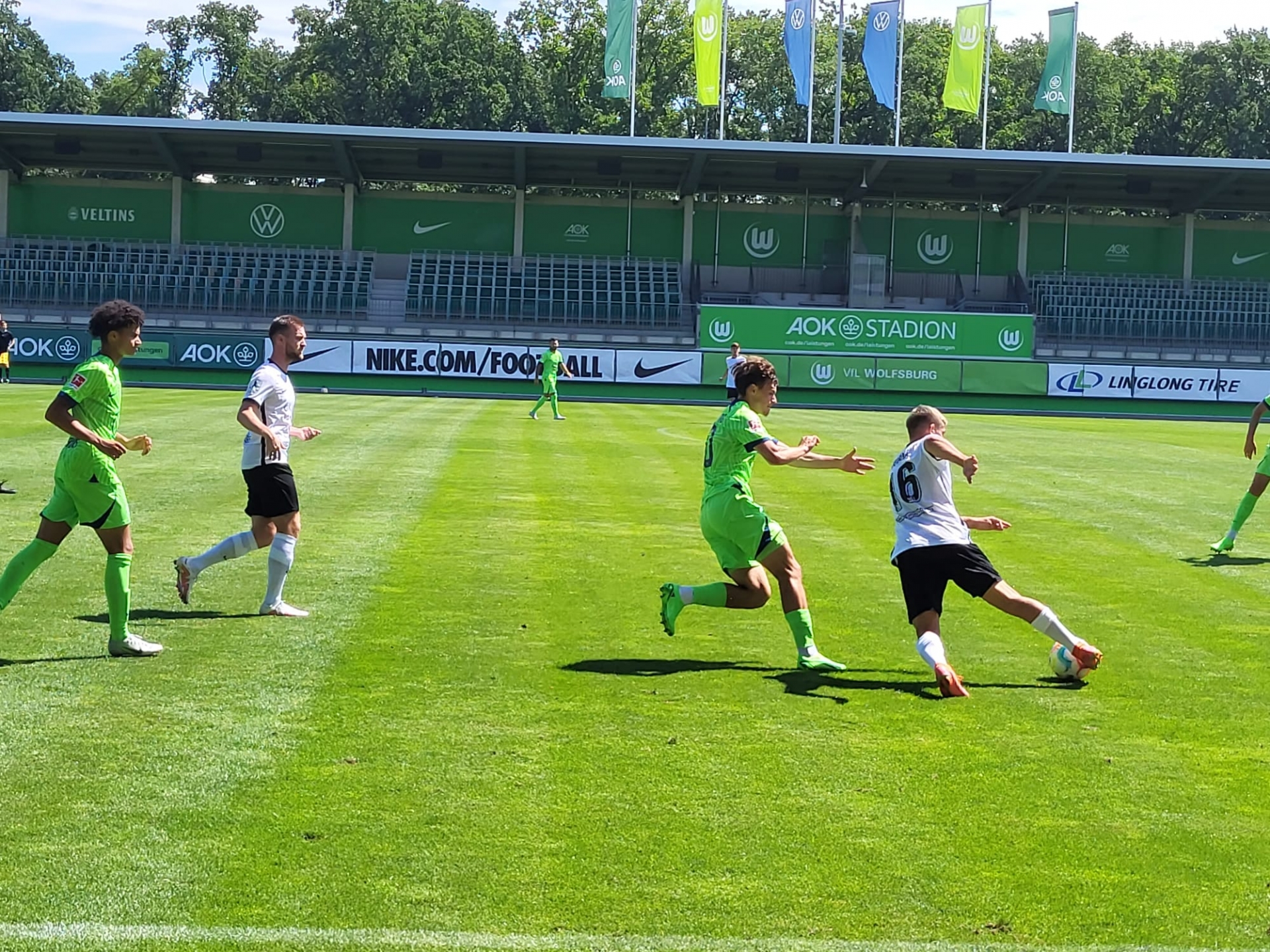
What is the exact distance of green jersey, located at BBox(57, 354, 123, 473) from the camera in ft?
25.5

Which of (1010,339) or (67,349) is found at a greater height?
(1010,339)

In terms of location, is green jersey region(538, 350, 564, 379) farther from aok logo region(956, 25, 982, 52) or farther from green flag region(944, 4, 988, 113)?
aok logo region(956, 25, 982, 52)

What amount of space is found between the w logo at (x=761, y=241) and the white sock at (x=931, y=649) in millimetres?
50146

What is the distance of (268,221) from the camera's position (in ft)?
187

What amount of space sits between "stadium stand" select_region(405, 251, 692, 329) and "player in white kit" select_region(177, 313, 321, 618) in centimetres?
4124

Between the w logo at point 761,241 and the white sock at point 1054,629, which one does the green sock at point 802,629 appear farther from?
the w logo at point 761,241

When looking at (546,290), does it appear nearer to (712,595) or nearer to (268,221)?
(268,221)

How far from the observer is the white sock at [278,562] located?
9.43m

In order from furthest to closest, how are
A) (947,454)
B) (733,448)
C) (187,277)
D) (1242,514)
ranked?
(187,277)
(1242,514)
(733,448)
(947,454)

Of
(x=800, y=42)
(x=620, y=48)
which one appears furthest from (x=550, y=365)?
(x=800, y=42)

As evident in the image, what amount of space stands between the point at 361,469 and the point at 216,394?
67.6 ft

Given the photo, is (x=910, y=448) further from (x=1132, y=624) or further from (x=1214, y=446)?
(x=1214, y=446)

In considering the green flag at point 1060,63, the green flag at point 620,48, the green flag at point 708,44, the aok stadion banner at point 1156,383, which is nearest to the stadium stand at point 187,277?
the green flag at point 620,48

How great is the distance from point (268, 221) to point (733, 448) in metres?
51.8
